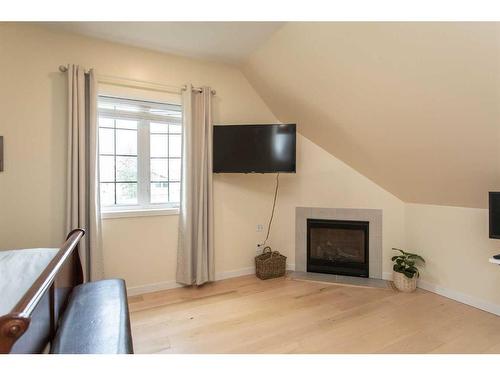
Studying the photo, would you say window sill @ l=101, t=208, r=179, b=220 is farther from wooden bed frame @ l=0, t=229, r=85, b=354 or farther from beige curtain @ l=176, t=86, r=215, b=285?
wooden bed frame @ l=0, t=229, r=85, b=354

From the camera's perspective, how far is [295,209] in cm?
344

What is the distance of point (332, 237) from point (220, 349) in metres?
2.10

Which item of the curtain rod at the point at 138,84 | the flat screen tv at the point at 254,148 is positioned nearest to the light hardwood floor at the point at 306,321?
the flat screen tv at the point at 254,148

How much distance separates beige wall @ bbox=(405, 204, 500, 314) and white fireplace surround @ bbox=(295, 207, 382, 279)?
353mm

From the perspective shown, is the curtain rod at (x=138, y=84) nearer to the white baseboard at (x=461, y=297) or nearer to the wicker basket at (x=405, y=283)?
the wicker basket at (x=405, y=283)

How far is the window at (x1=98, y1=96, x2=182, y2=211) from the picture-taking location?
2670 mm

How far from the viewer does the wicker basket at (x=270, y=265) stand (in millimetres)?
3111

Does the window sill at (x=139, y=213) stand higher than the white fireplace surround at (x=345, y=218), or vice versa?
the window sill at (x=139, y=213)

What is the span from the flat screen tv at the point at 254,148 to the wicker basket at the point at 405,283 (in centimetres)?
171

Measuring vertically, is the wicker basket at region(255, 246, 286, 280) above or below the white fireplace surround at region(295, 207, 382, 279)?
below

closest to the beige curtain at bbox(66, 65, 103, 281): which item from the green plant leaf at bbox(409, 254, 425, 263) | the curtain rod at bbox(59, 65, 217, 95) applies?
the curtain rod at bbox(59, 65, 217, 95)

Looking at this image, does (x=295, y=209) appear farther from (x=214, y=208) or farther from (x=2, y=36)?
(x=2, y=36)

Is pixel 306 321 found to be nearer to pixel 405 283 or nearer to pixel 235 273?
pixel 235 273

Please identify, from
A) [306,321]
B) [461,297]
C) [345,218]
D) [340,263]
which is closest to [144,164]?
[306,321]
